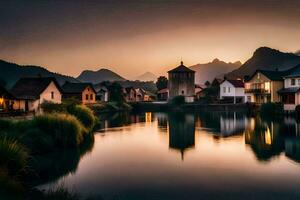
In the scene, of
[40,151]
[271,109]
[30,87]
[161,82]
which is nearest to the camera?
[40,151]

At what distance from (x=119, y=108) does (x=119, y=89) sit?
505 inches

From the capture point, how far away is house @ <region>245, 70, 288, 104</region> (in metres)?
69.3

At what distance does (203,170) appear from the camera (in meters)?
20.3

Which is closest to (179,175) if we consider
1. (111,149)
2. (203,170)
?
(203,170)

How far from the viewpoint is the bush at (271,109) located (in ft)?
187

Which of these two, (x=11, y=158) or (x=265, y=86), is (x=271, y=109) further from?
(x=11, y=158)

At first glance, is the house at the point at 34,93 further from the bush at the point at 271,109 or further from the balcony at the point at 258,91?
the balcony at the point at 258,91

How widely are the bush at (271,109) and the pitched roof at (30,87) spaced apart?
3546 cm

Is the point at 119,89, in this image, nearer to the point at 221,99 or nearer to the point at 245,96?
the point at 221,99

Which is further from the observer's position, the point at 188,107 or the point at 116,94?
the point at 116,94

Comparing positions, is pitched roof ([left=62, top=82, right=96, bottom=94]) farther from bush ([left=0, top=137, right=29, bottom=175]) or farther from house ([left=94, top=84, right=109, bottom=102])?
bush ([left=0, top=137, right=29, bottom=175])

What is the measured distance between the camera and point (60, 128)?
26.6 metres

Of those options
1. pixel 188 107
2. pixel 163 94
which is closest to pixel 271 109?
pixel 188 107

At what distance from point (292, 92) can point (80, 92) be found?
149ft
